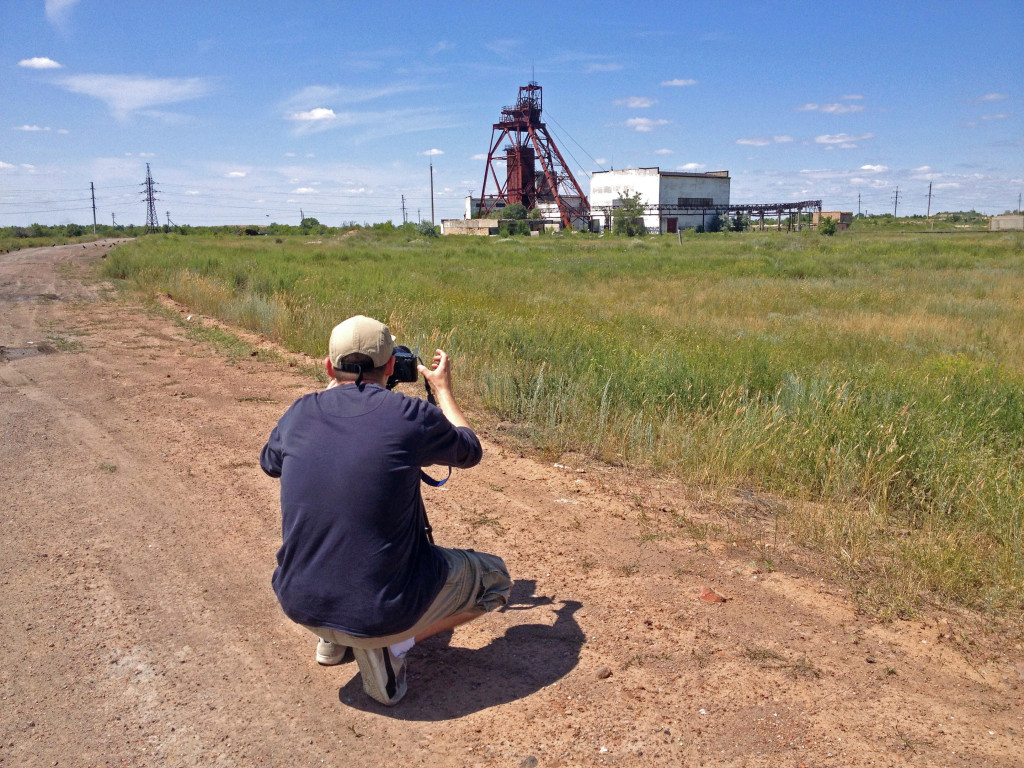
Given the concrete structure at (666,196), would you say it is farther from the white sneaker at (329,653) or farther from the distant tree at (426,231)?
the white sneaker at (329,653)

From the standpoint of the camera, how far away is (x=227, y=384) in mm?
9039

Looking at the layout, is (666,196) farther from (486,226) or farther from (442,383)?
(442,383)

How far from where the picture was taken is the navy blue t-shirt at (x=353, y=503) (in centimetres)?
282

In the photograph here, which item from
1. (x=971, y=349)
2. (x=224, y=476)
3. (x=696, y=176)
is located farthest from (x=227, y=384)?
(x=696, y=176)

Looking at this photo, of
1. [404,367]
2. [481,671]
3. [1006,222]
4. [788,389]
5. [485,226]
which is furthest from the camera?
[485,226]

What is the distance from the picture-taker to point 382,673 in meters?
3.06

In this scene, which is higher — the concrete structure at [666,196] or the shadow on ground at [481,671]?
the concrete structure at [666,196]

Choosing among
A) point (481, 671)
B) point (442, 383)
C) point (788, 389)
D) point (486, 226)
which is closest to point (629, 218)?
point (486, 226)

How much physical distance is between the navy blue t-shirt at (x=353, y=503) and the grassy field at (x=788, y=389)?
2.54m

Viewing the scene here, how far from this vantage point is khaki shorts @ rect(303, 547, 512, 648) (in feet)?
9.71

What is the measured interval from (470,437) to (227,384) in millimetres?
6724

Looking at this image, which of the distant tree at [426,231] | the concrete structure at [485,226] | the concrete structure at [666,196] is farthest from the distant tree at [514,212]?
the distant tree at [426,231]

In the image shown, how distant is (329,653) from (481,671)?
67 centimetres

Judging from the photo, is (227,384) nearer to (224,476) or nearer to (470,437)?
(224,476)
